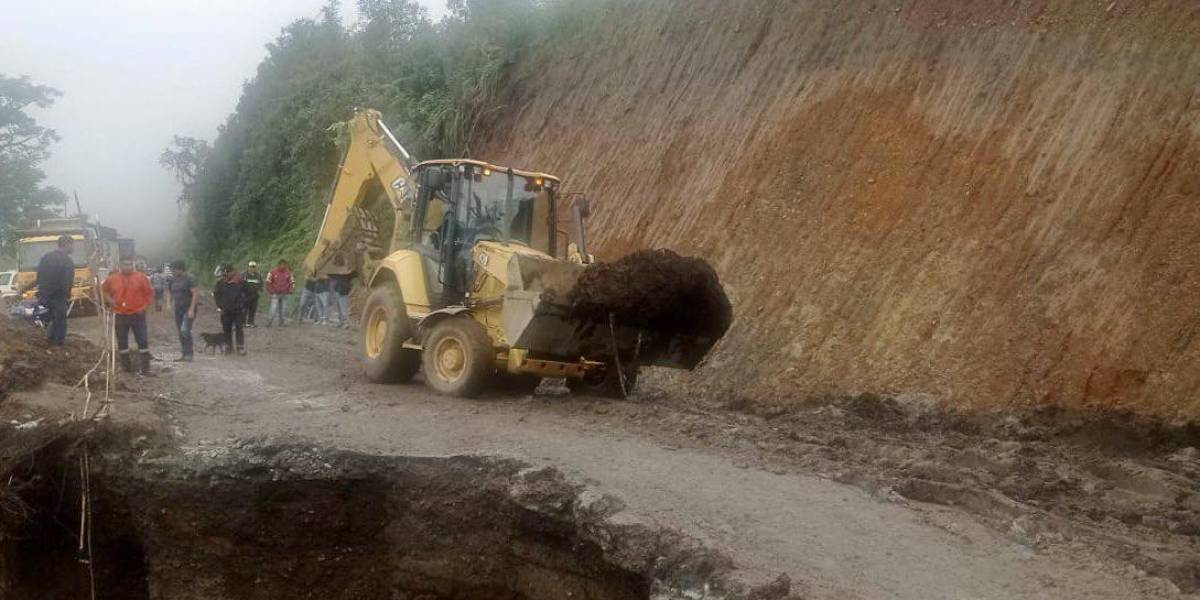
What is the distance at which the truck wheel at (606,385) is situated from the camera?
10602mm

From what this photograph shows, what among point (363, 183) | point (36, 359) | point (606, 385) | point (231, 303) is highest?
point (363, 183)

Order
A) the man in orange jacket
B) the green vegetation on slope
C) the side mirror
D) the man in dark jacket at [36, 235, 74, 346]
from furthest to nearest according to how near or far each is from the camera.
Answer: the green vegetation on slope < the man in orange jacket < the man in dark jacket at [36, 235, 74, 346] < the side mirror

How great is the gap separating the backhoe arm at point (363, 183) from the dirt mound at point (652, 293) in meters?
3.50

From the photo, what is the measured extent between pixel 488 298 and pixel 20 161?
32025 mm

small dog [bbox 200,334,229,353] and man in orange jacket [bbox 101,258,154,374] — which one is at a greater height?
man in orange jacket [bbox 101,258,154,374]

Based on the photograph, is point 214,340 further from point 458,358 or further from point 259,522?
point 259,522

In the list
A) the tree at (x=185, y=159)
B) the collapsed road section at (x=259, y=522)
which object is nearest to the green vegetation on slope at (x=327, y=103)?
the tree at (x=185, y=159)

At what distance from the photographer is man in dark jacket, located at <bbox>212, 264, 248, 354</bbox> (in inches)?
583

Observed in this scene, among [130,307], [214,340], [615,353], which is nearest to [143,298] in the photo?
[130,307]

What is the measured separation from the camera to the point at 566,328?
9.61 metres

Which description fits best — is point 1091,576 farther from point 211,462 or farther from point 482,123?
point 482,123

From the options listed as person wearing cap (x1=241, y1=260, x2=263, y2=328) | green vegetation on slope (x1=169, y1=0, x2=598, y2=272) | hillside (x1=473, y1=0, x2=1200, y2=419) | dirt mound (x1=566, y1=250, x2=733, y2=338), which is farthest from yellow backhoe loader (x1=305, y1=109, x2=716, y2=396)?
green vegetation on slope (x1=169, y1=0, x2=598, y2=272)

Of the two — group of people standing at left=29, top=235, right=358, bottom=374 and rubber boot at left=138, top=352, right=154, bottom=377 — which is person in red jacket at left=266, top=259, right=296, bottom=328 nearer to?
group of people standing at left=29, top=235, right=358, bottom=374

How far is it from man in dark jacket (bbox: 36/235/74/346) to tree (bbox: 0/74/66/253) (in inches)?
991
